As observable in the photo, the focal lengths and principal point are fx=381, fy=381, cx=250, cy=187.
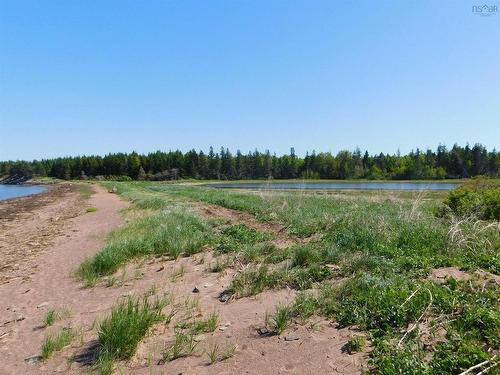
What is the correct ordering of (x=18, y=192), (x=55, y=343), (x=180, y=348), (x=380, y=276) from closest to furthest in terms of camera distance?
1. (x=180, y=348)
2. (x=55, y=343)
3. (x=380, y=276)
4. (x=18, y=192)

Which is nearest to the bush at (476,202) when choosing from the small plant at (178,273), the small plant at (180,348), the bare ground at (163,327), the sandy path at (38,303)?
the bare ground at (163,327)

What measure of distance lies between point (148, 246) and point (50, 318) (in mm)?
3528

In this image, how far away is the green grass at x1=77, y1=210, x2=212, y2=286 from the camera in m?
8.06

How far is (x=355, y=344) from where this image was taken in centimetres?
396

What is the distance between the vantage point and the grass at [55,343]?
470 cm

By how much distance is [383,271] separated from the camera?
5.84m

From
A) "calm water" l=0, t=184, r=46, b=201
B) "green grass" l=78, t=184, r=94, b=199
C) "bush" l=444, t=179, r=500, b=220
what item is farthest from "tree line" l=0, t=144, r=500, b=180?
"bush" l=444, t=179, r=500, b=220

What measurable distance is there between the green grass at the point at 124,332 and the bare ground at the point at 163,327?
0.43 ft

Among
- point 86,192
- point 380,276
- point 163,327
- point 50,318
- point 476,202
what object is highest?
point 476,202

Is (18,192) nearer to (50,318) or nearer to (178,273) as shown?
(178,273)

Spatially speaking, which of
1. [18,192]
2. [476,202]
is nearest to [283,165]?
[18,192]

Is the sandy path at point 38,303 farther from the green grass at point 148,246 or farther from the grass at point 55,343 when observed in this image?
the green grass at point 148,246

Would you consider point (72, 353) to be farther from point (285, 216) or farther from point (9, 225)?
point (9, 225)

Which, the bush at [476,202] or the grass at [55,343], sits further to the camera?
the bush at [476,202]
